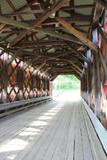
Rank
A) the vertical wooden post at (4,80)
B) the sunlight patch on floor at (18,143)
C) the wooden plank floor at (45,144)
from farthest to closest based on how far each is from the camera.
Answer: the vertical wooden post at (4,80) → the sunlight patch on floor at (18,143) → the wooden plank floor at (45,144)

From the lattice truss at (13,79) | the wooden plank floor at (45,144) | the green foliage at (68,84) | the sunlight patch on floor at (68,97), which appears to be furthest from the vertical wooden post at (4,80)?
the green foliage at (68,84)

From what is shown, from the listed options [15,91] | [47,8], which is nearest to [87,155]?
[47,8]

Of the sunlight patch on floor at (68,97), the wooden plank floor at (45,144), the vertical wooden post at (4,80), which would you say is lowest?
the wooden plank floor at (45,144)

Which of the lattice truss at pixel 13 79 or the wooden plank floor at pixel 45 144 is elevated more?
the lattice truss at pixel 13 79

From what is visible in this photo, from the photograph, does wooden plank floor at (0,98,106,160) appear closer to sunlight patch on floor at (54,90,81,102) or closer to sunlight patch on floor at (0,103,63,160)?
sunlight patch on floor at (0,103,63,160)

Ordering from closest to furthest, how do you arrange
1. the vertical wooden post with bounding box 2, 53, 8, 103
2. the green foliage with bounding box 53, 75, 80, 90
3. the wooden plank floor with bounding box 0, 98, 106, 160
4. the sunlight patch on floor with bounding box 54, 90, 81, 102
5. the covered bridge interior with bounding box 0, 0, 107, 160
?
1. the wooden plank floor with bounding box 0, 98, 106, 160
2. the covered bridge interior with bounding box 0, 0, 107, 160
3. the vertical wooden post with bounding box 2, 53, 8, 103
4. the sunlight patch on floor with bounding box 54, 90, 81, 102
5. the green foliage with bounding box 53, 75, 80, 90

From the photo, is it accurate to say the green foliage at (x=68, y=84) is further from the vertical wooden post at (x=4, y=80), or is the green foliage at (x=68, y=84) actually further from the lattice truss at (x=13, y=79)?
the vertical wooden post at (x=4, y=80)

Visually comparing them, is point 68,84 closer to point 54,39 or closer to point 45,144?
point 54,39

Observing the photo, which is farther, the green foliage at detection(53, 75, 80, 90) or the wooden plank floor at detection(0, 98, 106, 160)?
the green foliage at detection(53, 75, 80, 90)

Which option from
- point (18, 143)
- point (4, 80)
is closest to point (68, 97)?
point (4, 80)

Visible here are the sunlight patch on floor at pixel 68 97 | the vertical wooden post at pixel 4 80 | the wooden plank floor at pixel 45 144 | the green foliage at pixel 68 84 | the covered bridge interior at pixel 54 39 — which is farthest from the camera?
the green foliage at pixel 68 84

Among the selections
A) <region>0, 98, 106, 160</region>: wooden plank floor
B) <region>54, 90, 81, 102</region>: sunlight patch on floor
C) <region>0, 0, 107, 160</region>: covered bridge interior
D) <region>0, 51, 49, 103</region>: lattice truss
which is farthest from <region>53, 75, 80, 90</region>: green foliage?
<region>0, 98, 106, 160</region>: wooden plank floor

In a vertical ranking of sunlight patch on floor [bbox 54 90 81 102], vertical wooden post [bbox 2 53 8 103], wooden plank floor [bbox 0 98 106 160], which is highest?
vertical wooden post [bbox 2 53 8 103]

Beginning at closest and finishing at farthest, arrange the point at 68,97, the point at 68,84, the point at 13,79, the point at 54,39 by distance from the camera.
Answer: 1. the point at 54,39
2. the point at 13,79
3. the point at 68,97
4. the point at 68,84
